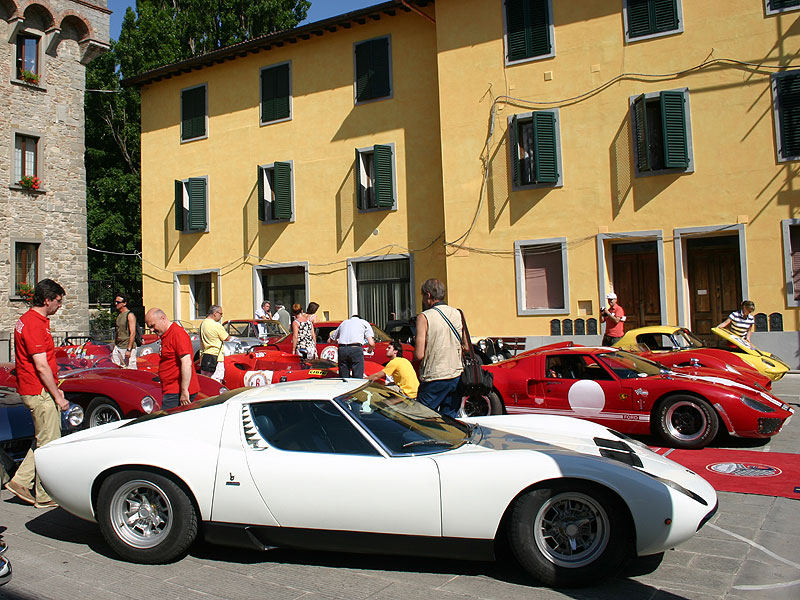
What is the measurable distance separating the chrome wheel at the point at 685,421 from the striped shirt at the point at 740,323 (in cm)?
556

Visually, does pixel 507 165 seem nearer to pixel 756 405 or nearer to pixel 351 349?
pixel 351 349

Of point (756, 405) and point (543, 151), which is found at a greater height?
point (543, 151)

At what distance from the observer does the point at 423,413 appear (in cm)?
509

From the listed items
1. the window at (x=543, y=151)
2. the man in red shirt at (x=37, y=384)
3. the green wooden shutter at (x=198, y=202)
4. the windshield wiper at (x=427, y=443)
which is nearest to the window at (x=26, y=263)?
the green wooden shutter at (x=198, y=202)

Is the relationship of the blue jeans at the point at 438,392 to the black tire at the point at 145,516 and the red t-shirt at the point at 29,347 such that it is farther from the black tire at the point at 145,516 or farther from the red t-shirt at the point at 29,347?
the red t-shirt at the point at 29,347

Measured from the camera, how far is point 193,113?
2345 cm

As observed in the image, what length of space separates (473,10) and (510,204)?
517 cm

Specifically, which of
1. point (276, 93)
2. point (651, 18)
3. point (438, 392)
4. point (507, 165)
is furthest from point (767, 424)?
point (276, 93)

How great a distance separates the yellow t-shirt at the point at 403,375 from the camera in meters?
8.30

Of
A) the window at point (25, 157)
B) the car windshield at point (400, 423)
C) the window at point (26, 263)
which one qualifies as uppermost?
the window at point (25, 157)

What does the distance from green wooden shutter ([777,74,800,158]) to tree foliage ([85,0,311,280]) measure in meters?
26.3

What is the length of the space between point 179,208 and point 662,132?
15564 millimetres

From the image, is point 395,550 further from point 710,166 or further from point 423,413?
point 710,166

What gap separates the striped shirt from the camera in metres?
12.5
